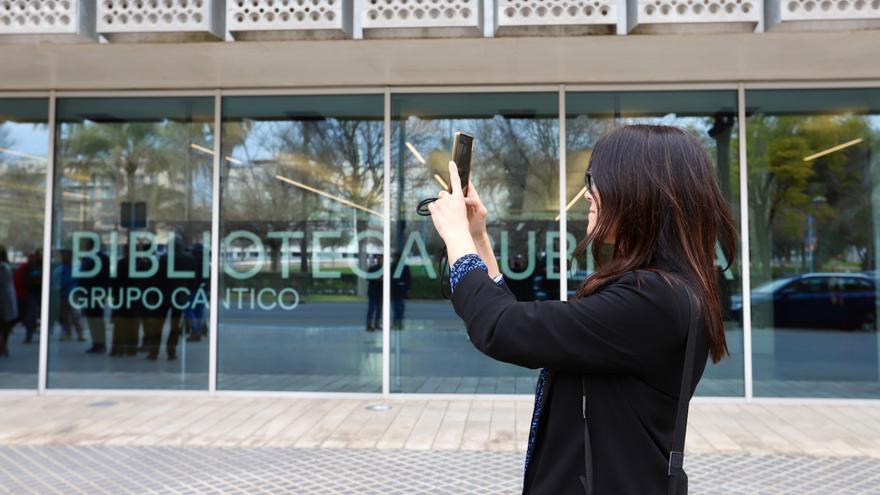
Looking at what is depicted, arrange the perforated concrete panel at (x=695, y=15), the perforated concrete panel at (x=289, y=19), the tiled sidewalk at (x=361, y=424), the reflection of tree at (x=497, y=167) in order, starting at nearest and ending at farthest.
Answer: the tiled sidewalk at (x=361, y=424) < the perforated concrete panel at (x=695, y=15) < the perforated concrete panel at (x=289, y=19) < the reflection of tree at (x=497, y=167)

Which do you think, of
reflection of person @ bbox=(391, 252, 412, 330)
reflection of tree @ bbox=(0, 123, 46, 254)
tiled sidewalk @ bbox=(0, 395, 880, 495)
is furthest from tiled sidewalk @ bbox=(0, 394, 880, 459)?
reflection of tree @ bbox=(0, 123, 46, 254)

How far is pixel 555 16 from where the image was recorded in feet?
21.0

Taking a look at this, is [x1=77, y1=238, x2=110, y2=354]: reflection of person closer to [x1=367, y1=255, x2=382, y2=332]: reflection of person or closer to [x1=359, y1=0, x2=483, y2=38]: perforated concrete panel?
[x1=367, y1=255, x2=382, y2=332]: reflection of person

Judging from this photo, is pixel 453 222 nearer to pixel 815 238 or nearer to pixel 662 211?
pixel 662 211

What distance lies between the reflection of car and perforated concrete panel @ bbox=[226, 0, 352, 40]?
5.07 metres

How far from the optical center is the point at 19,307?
8.55 m

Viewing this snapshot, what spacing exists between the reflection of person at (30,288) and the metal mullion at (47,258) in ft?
0.34

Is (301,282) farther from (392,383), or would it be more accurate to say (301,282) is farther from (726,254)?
(726,254)

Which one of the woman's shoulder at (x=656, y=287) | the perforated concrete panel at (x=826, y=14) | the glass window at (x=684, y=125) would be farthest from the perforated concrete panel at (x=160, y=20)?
the woman's shoulder at (x=656, y=287)

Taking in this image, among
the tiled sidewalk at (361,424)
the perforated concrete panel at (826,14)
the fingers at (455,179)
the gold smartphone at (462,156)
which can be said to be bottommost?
the tiled sidewalk at (361,424)

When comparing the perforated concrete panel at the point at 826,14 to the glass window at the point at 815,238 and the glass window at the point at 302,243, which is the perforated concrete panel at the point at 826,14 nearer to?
the glass window at the point at 815,238

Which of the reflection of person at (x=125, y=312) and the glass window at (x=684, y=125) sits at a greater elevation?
the glass window at (x=684, y=125)

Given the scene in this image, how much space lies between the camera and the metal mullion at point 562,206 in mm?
7977

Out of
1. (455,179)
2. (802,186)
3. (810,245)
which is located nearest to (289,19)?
(455,179)
